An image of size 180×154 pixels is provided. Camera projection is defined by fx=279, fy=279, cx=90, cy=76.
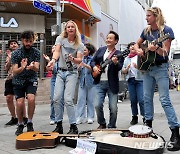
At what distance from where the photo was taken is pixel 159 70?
12.7ft

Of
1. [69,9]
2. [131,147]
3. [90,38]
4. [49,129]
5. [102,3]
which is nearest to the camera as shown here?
[131,147]

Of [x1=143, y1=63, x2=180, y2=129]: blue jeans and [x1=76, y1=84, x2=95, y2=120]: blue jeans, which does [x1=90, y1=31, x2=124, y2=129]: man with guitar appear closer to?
[x1=143, y1=63, x2=180, y2=129]: blue jeans

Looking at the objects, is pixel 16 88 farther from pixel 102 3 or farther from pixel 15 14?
pixel 102 3

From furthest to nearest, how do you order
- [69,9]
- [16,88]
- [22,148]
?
[69,9]
[16,88]
[22,148]

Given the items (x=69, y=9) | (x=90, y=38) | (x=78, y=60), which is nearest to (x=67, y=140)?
(x=78, y=60)

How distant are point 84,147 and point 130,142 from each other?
559 mm

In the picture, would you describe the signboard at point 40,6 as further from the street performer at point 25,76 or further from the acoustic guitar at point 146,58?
the acoustic guitar at point 146,58

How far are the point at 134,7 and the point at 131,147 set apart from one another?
25718mm

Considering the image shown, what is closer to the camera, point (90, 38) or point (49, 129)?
point (49, 129)

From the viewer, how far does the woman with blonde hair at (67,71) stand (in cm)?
439

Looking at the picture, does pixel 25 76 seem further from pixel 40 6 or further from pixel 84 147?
pixel 40 6

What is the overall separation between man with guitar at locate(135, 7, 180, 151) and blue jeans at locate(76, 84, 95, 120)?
2180mm

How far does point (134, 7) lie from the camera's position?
27.5 m

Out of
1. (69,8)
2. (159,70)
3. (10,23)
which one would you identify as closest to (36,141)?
(159,70)
